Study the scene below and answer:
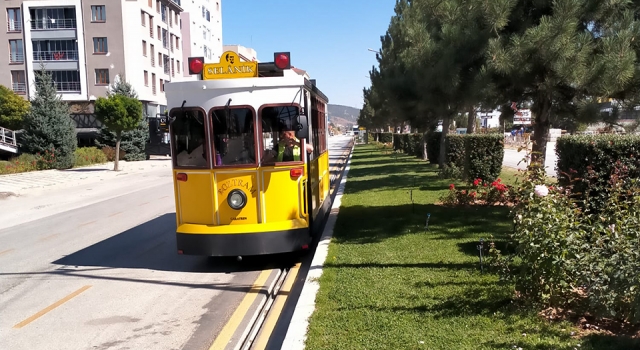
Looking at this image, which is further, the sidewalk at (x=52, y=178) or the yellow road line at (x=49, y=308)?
the sidewalk at (x=52, y=178)

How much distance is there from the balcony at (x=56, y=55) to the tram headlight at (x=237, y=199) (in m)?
47.9

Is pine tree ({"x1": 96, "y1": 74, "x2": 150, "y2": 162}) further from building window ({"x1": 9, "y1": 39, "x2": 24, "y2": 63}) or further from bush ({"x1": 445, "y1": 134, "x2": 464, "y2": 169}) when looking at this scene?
bush ({"x1": 445, "y1": 134, "x2": 464, "y2": 169})

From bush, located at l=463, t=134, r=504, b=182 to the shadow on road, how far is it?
6788mm

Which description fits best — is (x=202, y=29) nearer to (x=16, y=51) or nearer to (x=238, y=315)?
(x=16, y=51)

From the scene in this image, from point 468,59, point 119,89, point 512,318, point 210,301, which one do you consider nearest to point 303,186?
point 210,301

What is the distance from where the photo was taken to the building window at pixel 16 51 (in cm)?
4934

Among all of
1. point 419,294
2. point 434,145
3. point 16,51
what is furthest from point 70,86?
point 419,294

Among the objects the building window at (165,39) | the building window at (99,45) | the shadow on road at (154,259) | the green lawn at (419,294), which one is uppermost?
the building window at (165,39)

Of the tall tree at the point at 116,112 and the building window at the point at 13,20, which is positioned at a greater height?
the building window at the point at 13,20

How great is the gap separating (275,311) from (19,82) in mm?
53276

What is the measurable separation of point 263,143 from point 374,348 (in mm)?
4059

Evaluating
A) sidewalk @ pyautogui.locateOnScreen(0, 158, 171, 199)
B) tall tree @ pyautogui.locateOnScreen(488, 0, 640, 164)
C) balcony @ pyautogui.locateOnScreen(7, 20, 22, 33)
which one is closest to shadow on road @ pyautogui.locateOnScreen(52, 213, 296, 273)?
tall tree @ pyautogui.locateOnScreen(488, 0, 640, 164)

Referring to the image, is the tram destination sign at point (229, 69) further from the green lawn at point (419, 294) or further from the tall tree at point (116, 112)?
the tall tree at point (116, 112)

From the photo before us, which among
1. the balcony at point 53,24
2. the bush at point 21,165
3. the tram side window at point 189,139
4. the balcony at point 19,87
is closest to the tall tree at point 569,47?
the tram side window at point 189,139
